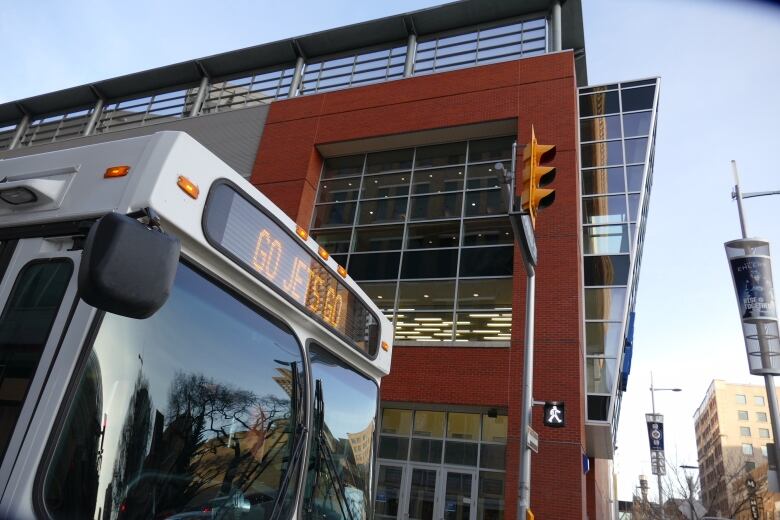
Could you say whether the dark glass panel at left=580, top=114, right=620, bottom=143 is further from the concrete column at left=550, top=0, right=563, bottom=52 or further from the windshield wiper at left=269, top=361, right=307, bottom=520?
the windshield wiper at left=269, top=361, right=307, bottom=520

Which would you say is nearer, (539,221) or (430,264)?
(539,221)

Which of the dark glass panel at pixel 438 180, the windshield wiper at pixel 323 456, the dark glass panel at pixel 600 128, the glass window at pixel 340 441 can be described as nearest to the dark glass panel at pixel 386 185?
the dark glass panel at pixel 438 180

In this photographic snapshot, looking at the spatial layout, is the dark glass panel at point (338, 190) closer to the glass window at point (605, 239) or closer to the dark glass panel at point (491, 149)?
the dark glass panel at point (491, 149)

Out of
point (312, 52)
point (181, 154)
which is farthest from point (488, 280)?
point (181, 154)

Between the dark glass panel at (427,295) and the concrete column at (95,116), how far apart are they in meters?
18.5

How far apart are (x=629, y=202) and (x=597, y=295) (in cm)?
340

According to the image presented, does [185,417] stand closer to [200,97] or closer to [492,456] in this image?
[492,456]

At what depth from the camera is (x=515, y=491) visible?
13336mm

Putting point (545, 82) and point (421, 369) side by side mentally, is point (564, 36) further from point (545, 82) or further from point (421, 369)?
point (421, 369)

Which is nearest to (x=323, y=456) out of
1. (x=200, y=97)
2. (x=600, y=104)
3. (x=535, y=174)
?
(x=535, y=174)

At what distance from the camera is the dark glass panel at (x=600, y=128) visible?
1848 cm

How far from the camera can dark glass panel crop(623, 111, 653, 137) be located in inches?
708

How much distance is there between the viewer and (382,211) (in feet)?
62.3

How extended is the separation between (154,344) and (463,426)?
14.4m
